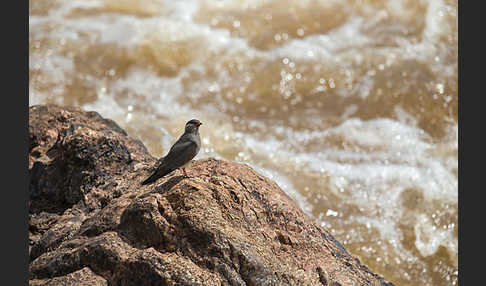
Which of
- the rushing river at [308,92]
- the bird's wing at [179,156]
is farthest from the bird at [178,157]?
the rushing river at [308,92]

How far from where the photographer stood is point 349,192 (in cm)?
876

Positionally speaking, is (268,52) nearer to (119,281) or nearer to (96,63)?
(96,63)

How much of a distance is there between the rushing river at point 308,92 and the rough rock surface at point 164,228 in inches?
125

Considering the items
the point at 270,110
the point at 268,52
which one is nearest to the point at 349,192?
the point at 270,110

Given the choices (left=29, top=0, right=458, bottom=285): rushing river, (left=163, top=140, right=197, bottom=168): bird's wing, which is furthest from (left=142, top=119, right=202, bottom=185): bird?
(left=29, top=0, right=458, bottom=285): rushing river

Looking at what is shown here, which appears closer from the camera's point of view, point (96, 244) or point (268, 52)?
point (96, 244)

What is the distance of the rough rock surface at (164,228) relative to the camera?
3645 millimetres

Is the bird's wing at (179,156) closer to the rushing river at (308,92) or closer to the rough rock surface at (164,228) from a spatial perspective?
the rough rock surface at (164,228)

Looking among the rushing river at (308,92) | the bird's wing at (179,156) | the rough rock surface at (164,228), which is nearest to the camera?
the rough rock surface at (164,228)

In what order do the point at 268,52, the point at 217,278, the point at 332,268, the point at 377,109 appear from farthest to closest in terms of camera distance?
the point at 268,52 → the point at 377,109 → the point at 332,268 → the point at 217,278

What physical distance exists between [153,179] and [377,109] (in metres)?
6.66

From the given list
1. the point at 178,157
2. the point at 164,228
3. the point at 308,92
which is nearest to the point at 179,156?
the point at 178,157

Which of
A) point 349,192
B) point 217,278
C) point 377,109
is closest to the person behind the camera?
point 217,278

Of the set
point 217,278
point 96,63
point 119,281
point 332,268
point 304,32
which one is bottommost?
point 119,281
